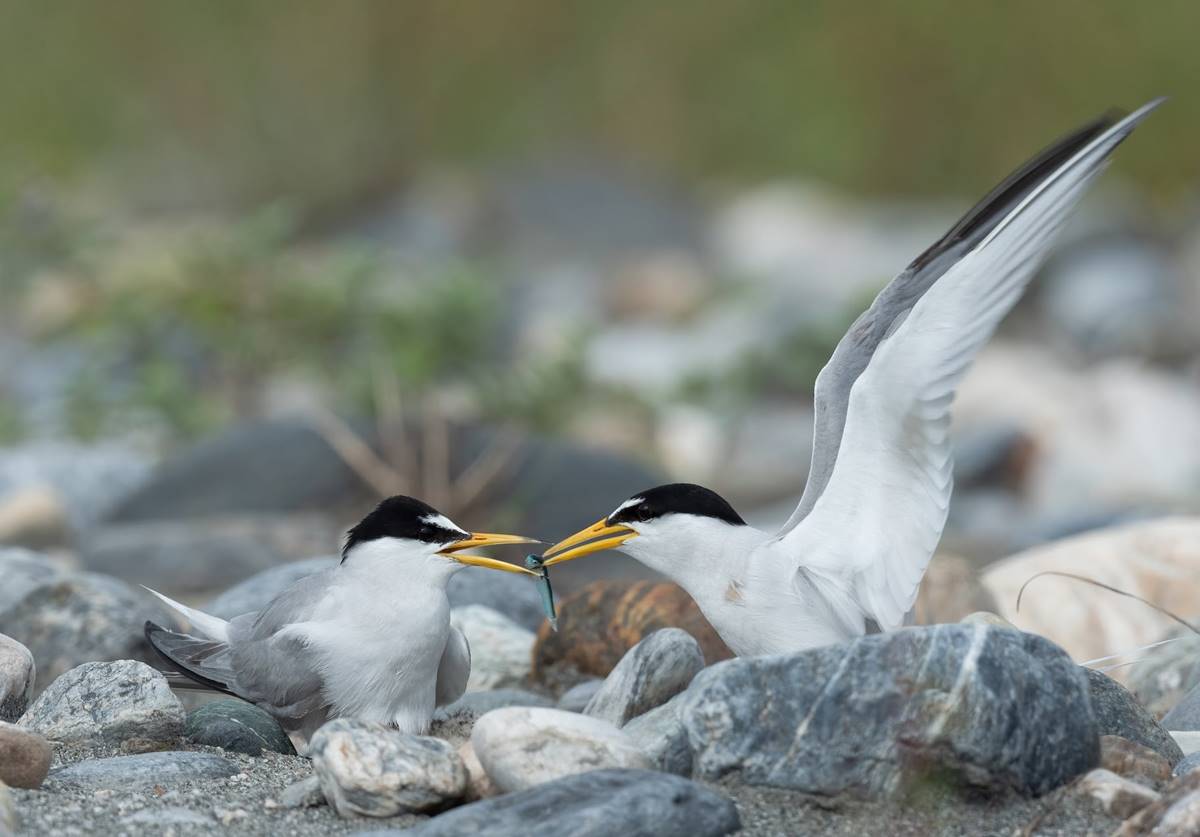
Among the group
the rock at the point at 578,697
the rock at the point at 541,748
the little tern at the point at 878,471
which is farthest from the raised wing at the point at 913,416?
the rock at the point at 578,697

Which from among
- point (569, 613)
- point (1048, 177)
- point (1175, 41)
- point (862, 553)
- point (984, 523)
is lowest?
point (984, 523)

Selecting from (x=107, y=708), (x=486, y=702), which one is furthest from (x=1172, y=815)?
(x=107, y=708)

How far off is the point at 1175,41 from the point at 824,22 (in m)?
3.57

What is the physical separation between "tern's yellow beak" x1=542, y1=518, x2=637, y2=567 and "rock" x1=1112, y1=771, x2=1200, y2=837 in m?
1.37

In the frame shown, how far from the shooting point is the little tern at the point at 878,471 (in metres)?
3.70

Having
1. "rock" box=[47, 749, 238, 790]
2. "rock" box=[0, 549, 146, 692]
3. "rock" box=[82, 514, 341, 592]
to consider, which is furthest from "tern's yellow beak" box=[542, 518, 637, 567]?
"rock" box=[82, 514, 341, 592]

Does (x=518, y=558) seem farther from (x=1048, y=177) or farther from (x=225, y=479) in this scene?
(x=1048, y=177)

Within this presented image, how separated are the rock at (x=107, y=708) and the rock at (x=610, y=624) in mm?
1359

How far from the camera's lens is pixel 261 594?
5.10m

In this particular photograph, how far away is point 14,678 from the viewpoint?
4.00 metres

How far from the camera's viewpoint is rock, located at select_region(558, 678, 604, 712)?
4.51m

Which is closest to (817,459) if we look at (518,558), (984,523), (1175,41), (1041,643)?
(1041,643)

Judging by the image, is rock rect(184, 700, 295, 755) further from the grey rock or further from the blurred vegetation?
the blurred vegetation

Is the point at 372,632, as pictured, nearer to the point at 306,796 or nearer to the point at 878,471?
the point at 306,796
